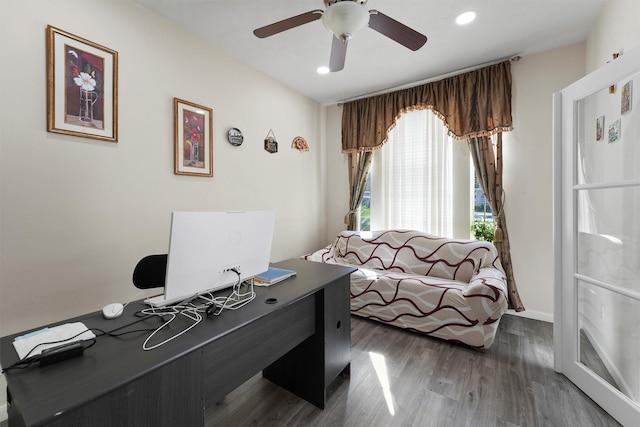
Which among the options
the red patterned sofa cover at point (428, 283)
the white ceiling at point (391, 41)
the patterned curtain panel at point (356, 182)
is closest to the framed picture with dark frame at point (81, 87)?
the white ceiling at point (391, 41)

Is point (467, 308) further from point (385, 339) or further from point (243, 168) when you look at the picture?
point (243, 168)

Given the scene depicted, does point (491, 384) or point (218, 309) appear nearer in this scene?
point (218, 309)

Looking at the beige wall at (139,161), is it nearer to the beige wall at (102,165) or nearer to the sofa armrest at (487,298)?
the beige wall at (102,165)

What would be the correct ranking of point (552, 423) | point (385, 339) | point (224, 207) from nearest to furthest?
point (552, 423), point (385, 339), point (224, 207)

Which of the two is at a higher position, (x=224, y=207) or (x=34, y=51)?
(x=34, y=51)

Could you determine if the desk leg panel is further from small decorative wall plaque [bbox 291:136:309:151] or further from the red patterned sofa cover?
small decorative wall plaque [bbox 291:136:309:151]

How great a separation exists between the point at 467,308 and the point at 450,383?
0.66 meters

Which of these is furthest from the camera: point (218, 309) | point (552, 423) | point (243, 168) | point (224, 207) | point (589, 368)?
point (243, 168)

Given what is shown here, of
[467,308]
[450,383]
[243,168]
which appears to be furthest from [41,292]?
[467,308]

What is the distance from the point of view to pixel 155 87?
2.22 m

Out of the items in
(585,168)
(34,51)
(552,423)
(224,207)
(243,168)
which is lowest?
(552,423)

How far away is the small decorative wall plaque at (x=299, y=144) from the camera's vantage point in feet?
12.1

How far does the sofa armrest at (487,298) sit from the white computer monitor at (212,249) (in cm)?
183

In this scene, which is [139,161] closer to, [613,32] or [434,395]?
[434,395]
